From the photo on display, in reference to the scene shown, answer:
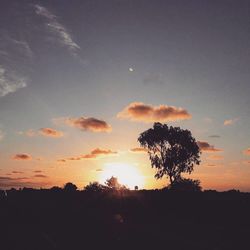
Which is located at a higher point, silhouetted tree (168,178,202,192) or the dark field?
silhouetted tree (168,178,202,192)

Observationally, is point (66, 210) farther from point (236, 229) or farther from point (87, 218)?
point (236, 229)

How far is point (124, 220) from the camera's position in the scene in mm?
23828

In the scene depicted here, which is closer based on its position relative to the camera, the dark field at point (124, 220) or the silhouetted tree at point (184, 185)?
the dark field at point (124, 220)

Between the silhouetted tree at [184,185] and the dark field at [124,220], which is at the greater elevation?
the silhouetted tree at [184,185]

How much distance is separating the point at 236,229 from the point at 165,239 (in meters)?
6.48

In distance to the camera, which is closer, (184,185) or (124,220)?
(124,220)

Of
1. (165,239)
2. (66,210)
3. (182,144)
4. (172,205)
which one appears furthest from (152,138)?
(165,239)

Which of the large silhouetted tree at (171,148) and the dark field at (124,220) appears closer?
the dark field at (124,220)

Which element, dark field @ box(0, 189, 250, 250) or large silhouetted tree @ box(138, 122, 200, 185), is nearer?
dark field @ box(0, 189, 250, 250)

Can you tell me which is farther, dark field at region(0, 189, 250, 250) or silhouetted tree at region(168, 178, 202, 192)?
silhouetted tree at region(168, 178, 202, 192)

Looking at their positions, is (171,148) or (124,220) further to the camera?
(171,148)

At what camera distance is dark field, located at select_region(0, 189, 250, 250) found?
15.9 m

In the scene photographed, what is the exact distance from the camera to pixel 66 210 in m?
23.7

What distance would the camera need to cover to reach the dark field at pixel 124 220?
52.2ft
